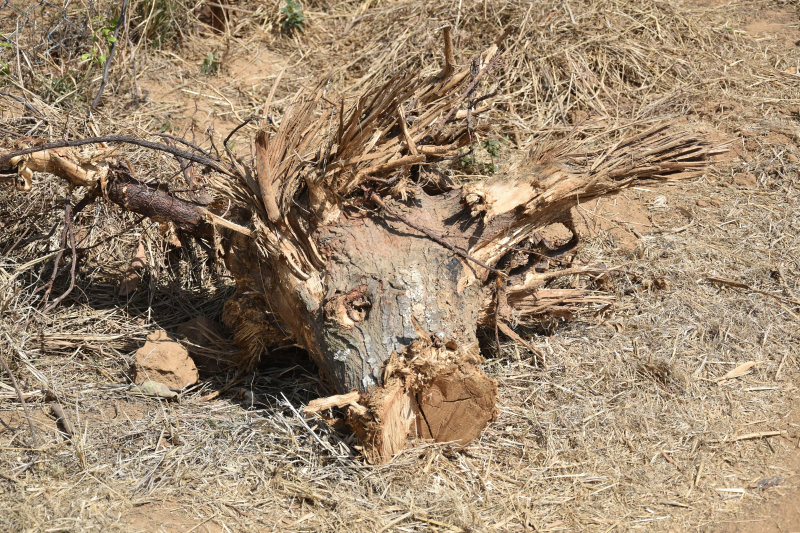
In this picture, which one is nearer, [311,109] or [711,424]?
[311,109]

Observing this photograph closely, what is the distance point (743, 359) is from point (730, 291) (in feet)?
1.64

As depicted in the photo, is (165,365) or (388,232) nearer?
(388,232)

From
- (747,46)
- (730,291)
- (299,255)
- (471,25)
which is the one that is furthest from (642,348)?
(747,46)

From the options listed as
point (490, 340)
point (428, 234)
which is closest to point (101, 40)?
point (428, 234)

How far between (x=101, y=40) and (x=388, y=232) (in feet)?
10.0

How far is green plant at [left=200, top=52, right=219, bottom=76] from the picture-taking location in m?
5.36

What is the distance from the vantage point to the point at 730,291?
372 cm

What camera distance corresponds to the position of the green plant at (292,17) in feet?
18.6

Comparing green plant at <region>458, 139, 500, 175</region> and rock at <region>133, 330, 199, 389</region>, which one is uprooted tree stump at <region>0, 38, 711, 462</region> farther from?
green plant at <region>458, 139, 500, 175</region>

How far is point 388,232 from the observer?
9.68 feet

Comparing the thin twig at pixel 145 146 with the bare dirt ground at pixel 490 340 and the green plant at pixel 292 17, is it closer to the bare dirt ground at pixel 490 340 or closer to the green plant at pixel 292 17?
the bare dirt ground at pixel 490 340

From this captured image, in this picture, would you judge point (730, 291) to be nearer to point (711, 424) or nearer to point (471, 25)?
point (711, 424)

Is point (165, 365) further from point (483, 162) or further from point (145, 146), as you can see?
point (483, 162)

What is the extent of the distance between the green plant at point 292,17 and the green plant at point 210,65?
642 mm
